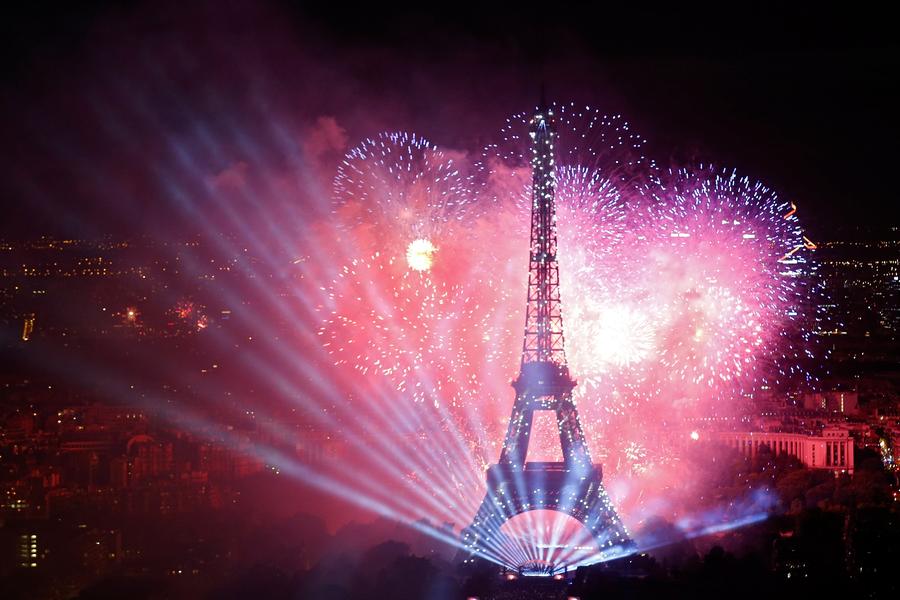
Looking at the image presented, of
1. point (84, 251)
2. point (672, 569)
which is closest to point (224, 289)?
point (84, 251)

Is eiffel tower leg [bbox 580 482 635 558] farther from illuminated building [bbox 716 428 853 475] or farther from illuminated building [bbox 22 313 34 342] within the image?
illuminated building [bbox 22 313 34 342]

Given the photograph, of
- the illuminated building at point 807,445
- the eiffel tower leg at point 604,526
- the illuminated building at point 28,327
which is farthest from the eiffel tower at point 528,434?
the illuminated building at point 28,327

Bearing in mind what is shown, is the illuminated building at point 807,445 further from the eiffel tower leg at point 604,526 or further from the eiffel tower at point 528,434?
the eiffel tower leg at point 604,526

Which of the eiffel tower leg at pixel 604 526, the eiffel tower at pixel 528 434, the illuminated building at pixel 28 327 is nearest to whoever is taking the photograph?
the eiffel tower leg at pixel 604 526

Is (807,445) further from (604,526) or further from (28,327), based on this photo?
(28,327)

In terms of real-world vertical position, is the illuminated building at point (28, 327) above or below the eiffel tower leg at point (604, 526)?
above

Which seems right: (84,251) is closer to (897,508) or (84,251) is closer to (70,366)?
(70,366)

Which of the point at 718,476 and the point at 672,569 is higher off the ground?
the point at 718,476

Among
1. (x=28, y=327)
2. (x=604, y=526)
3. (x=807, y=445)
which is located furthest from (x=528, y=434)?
(x=28, y=327)

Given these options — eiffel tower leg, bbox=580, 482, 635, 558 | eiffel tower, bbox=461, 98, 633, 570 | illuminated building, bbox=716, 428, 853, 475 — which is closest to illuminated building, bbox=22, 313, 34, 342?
illuminated building, bbox=716, 428, 853, 475
